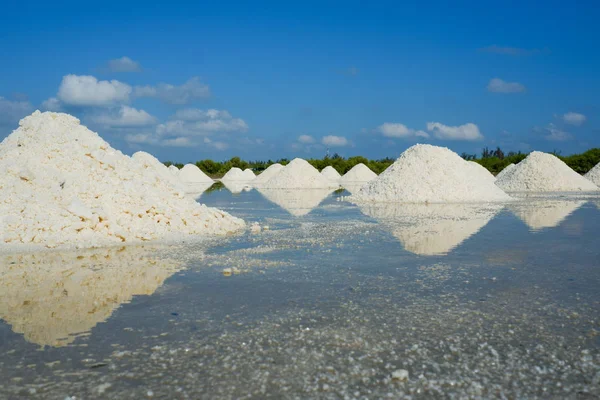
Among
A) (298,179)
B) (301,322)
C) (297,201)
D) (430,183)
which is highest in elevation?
(298,179)

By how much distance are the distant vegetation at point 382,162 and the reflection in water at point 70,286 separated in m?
36.6

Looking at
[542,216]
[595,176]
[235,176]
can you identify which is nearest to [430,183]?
[542,216]

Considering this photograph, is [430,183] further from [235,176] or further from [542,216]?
[235,176]

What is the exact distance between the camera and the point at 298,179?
92.9 ft

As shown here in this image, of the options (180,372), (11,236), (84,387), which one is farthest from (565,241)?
(11,236)

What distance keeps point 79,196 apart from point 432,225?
6054 mm

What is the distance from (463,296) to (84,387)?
2924 mm

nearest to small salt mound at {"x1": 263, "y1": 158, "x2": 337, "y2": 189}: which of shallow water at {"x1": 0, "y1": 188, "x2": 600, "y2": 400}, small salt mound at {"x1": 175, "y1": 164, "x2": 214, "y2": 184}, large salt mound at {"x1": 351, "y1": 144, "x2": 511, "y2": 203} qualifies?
large salt mound at {"x1": 351, "y1": 144, "x2": 511, "y2": 203}

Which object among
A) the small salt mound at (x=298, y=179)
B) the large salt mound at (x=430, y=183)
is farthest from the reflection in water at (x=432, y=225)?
the small salt mound at (x=298, y=179)

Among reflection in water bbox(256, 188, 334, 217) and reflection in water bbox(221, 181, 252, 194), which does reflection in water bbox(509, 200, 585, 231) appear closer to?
reflection in water bbox(256, 188, 334, 217)

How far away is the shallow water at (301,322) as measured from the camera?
8.18ft

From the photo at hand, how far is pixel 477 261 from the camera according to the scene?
5.56 meters

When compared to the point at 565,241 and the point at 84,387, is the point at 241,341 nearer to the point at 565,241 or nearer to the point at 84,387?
the point at 84,387

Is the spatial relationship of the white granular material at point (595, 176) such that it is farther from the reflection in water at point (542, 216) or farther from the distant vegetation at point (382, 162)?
the reflection in water at point (542, 216)
